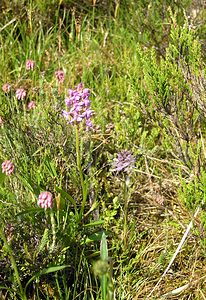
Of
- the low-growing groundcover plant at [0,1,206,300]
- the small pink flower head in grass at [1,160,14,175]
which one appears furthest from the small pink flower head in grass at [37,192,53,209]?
the small pink flower head in grass at [1,160,14,175]

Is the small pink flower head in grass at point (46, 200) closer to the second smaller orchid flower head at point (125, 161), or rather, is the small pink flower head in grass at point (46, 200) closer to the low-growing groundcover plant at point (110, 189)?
the low-growing groundcover plant at point (110, 189)

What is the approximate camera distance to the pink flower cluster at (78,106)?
1.63 meters

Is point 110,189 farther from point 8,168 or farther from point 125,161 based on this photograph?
point 8,168

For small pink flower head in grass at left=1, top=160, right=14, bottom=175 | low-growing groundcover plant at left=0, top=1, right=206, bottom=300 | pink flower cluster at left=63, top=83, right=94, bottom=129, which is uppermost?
pink flower cluster at left=63, top=83, right=94, bottom=129

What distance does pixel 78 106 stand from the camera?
5.39 feet

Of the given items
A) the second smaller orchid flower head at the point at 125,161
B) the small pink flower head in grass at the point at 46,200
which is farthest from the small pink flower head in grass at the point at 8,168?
the second smaller orchid flower head at the point at 125,161

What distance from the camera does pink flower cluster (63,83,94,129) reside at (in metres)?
1.63

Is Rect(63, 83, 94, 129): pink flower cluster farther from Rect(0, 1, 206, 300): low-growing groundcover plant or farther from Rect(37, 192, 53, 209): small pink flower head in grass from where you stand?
Rect(37, 192, 53, 209): small pink flower head in grass

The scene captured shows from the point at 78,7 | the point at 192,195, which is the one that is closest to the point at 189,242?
the point at 192,195

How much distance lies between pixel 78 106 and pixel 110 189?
1.93 feet

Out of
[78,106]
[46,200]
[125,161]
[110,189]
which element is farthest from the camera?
[110,189]

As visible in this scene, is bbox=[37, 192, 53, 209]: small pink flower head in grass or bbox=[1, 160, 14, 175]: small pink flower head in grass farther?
bbox=[1, 160, 14, 175]: small pink flower head in grass

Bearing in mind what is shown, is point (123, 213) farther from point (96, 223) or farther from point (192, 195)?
point (192, 195)

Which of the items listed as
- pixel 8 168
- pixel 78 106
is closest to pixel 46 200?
pixel 8 168
